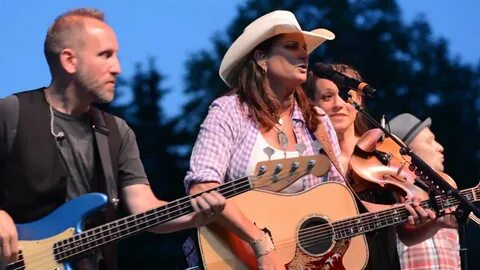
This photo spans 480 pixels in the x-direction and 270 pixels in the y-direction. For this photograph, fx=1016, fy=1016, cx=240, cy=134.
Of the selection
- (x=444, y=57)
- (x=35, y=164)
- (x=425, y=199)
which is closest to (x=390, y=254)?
(x=425, y=199)

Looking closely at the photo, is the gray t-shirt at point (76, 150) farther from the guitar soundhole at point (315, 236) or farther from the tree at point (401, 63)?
the tree at point (401, 63)

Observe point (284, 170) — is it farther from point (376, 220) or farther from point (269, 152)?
point (376, 220)

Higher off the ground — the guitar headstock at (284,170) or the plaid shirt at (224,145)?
the plaid shirt at (224,145)

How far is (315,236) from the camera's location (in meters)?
4.52

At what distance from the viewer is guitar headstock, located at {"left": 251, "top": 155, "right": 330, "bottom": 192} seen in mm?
4020

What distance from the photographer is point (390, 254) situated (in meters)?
4.80

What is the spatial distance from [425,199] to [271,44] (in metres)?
1.06

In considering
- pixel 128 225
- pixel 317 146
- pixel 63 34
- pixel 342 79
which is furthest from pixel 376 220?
pixel 63 34

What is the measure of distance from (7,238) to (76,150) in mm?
522

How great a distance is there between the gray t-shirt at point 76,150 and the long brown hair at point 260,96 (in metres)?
0.72

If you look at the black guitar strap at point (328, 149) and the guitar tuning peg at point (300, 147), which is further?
the black guitar strap at point (328, 149)

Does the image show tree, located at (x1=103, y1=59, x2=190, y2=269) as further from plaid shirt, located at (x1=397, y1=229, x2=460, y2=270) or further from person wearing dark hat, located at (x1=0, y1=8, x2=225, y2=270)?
person wearing dark hat, located at (x1=0, y1=8, x2=225, y2=270)

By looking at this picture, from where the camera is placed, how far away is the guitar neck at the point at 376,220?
4.57 m

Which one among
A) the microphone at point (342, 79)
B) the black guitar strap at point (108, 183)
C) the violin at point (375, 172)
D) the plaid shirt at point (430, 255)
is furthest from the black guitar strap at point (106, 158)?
the plaid shirt at point (430, 255)
